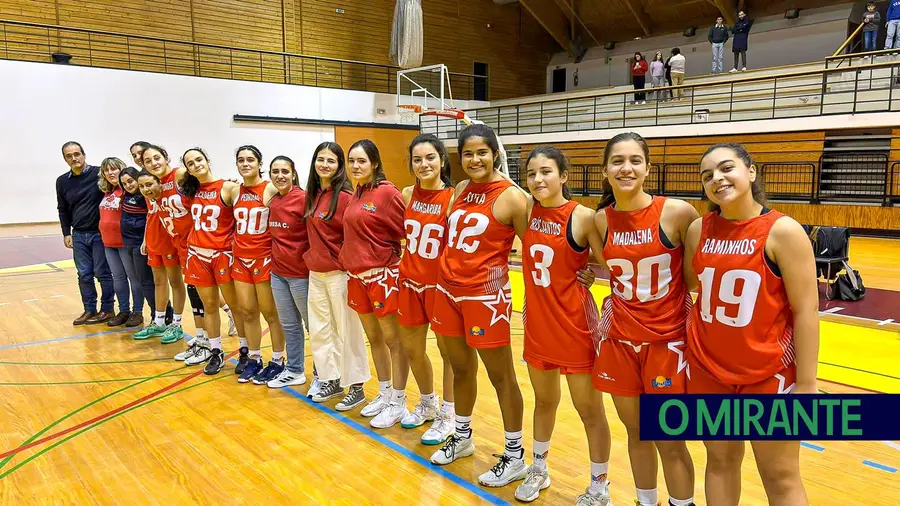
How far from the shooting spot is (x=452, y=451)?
132 inches

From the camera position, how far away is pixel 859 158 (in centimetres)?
1307

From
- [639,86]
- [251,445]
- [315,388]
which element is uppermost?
[639,86]

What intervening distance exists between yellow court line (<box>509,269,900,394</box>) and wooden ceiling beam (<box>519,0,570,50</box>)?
776 inches

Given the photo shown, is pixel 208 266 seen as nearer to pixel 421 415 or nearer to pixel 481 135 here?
pixel 421 415

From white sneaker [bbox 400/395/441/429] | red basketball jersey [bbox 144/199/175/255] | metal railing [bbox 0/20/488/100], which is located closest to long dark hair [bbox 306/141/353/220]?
white sneaker [bbox 400/395/441/429]

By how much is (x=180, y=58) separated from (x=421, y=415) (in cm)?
1610

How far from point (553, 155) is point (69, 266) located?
11.2 metres

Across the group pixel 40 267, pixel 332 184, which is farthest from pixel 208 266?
pixel 40 267

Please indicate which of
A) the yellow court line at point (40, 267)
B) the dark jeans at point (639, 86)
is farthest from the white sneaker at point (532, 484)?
the dark jeans at point (639, 86)

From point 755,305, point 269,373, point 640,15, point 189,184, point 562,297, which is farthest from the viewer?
point 640,15

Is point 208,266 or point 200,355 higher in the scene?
point 208,266

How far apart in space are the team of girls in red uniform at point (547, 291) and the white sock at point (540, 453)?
0.04ft

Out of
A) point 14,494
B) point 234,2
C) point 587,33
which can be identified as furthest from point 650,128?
point 14,494

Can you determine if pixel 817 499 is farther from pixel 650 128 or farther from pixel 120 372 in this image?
pixel 650 128
